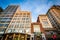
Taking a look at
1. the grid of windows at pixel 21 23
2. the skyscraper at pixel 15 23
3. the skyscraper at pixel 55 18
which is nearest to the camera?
the skyscraper at pixel 15 23

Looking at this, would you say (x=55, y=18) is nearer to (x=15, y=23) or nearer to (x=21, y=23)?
(x=21, y=23)

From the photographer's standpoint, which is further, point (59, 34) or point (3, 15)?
point (3, 15)

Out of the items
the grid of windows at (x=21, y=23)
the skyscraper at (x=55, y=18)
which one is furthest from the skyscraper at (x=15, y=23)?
the skyscraper at (x=55, y=18)

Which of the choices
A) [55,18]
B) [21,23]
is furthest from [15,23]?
[55,18]

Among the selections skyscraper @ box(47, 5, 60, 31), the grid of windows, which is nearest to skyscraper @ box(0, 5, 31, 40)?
the grid of windows

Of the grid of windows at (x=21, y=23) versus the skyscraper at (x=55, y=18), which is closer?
the grid of windows at (x=21, y=23)

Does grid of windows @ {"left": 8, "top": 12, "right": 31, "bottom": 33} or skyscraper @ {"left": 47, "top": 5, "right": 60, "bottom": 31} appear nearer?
grid of windows @ {"left": 8, "top": 12, "right": 31, "bottom": 33}

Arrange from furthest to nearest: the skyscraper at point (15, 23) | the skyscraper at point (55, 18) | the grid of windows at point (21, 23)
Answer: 1. the skyscraper at point (55, 18)
2. the grid of windows at point (21, 23)
3. the skyscraper at point (15, 23)

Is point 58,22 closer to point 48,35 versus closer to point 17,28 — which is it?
point 48,35

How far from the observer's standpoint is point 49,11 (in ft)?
177

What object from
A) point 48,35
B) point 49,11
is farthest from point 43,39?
point 49,11

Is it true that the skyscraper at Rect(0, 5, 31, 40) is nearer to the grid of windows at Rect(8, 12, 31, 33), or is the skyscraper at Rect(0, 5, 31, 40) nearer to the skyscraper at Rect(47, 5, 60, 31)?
the grid of windows at Rect(8, 12, 31, 33)

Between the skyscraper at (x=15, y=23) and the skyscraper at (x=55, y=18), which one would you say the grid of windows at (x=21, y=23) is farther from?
the skyscraper at (x=55, y=18)

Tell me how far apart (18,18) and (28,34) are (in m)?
10.7
